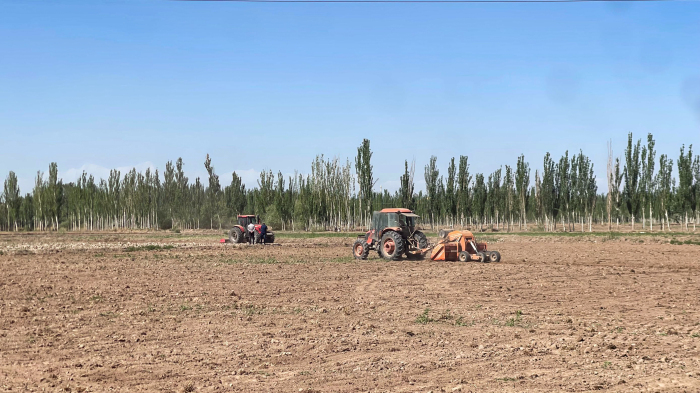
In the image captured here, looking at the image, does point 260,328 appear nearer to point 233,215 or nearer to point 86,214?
point 233,215

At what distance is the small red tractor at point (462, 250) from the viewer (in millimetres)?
21589

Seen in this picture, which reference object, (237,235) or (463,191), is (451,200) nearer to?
(463,191)

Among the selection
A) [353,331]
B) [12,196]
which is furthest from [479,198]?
[12,196]

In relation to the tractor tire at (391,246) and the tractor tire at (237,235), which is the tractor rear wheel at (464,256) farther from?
the tractor tire at (237,235)

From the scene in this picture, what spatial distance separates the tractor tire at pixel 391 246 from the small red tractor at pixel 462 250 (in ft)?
4.24

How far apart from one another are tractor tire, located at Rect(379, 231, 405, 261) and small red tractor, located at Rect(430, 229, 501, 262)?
1293mm

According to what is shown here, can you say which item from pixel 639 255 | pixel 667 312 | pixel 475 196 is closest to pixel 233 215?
pixel 475 196

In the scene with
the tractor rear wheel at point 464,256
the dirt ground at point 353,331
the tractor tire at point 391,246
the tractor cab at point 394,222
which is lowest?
the dirt ground at point 353,331

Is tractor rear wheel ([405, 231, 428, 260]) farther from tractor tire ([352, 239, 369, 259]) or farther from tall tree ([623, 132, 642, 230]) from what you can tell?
tall tree ([623, 132, 642, 230])

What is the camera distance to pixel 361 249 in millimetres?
23938

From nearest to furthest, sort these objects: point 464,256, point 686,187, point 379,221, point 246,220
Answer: point 464,256
point 379,221
point 246,220
point 686,187

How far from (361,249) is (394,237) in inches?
77.8

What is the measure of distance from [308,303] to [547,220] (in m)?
48.9

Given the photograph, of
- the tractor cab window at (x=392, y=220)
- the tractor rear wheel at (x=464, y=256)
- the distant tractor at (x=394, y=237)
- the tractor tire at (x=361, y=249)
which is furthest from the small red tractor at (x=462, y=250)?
the tractor tire at (x=361, y=249)
